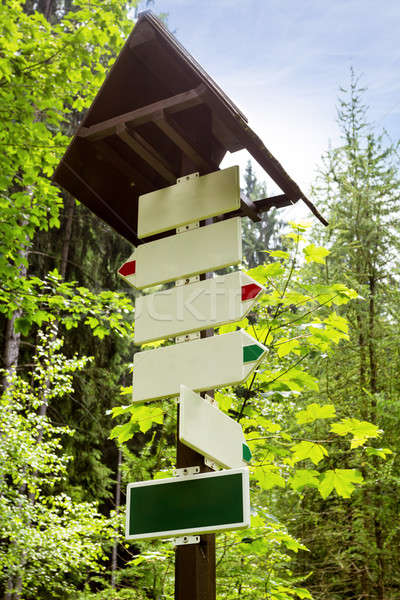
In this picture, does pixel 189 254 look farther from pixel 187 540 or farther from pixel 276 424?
pixel 276 424

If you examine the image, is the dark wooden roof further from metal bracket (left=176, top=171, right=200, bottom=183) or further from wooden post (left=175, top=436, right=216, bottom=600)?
wooden post (left=175, top=436, right=216, bottom=600)

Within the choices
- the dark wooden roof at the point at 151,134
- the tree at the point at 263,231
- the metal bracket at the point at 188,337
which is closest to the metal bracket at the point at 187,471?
the metal bracket at the point at 188,337

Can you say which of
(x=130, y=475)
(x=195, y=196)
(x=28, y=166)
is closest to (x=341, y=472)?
(x=195, y=196)

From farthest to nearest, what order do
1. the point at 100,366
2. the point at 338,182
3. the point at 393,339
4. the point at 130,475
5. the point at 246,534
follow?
the point at 100,366, the point at 338,182, the point at 393,339, the point at 130,475, the point at 246,534

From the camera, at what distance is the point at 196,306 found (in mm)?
2385

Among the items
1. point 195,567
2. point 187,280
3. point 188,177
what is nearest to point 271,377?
point 187,280

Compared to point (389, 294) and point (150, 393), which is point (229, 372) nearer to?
point (150, 393)

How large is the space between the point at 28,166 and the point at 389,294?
521 cm

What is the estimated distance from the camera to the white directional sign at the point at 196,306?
2303mm

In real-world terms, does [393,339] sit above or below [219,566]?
above

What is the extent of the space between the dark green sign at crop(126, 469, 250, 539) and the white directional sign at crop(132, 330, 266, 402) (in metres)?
0.33

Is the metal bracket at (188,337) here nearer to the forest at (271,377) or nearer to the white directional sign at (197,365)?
the white directional sign at (197,365)

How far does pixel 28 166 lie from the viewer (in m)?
5.97

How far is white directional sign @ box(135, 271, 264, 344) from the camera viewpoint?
2303mm
